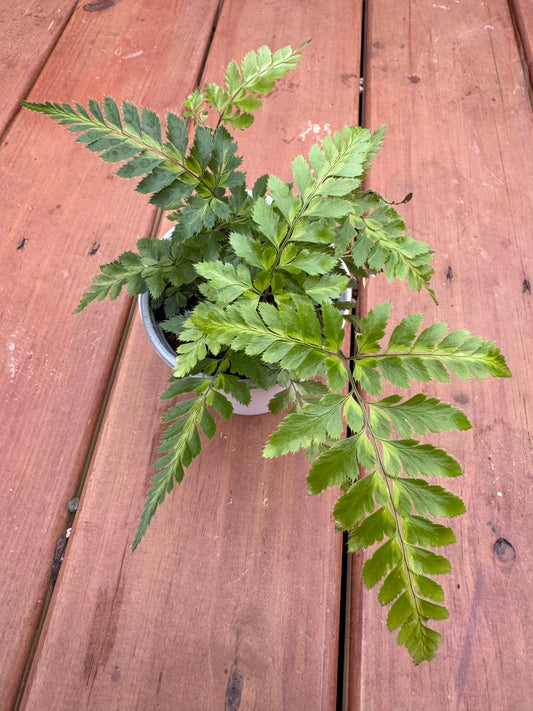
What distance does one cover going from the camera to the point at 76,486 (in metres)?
0.77

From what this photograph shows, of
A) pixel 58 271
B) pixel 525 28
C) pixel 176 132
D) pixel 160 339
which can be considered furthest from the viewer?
pixel 525 28

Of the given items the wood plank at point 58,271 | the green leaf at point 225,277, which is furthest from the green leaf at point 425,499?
the wood plank at point 58,271

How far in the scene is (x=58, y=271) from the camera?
Answer: 911 mm

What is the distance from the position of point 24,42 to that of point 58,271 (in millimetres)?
626

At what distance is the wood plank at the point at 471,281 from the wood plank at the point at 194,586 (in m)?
0.08

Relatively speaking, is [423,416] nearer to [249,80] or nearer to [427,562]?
[427,562]

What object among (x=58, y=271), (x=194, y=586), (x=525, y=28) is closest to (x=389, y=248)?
(x=194, y=586)

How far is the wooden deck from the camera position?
0.66 meters

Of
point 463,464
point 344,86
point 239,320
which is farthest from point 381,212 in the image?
point 344,86

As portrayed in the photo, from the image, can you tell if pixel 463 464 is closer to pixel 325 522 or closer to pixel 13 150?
pixel 325 522

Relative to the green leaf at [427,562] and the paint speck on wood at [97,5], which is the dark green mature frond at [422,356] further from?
the paint speck on wood at [97,5]

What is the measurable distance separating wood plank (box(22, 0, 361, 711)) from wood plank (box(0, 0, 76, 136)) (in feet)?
2.28

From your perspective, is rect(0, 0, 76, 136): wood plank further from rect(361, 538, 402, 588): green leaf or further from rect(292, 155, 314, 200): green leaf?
rect(361, 538, 402, 588): green leaf

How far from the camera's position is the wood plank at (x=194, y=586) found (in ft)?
2.15
